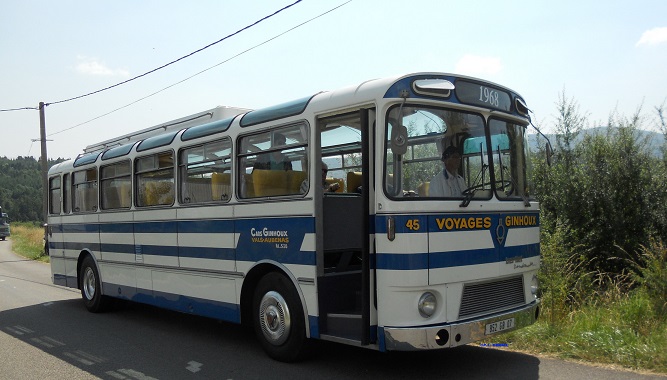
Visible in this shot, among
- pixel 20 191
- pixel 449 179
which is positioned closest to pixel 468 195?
pixel 449 179

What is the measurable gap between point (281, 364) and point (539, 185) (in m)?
8.58

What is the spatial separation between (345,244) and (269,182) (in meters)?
1.12

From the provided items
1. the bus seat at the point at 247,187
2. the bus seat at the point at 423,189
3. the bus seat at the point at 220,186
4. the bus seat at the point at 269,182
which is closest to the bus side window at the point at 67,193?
the bus seat at the point at 220,186

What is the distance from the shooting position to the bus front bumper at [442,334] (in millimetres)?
5203

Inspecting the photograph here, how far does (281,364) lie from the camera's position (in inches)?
255

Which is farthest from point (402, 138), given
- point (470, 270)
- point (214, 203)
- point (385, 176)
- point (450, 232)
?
point (214, 203)

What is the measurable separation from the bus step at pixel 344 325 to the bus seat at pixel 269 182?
149cm

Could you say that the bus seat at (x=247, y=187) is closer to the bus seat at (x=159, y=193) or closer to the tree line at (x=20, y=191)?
the bus seat at (x=159, y=193)

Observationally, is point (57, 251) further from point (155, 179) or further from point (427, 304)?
point (427, 304)

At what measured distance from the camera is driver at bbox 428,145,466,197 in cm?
557

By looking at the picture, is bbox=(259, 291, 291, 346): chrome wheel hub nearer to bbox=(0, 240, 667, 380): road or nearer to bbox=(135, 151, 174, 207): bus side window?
bbox=(0, 240, 667, 380): road

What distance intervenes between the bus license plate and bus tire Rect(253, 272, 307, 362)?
6.17 ft

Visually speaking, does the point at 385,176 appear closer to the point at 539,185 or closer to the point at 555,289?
the point at 555,289

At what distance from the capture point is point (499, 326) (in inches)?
225
